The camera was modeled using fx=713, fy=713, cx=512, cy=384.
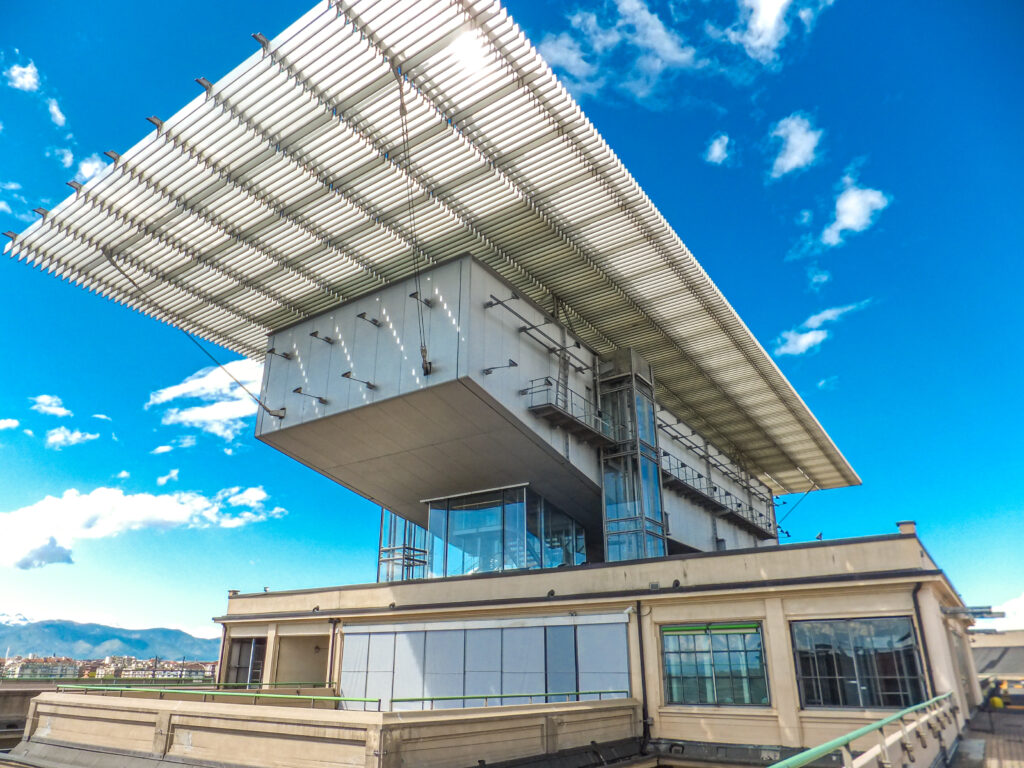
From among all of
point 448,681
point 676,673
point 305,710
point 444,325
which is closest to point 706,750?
point 676,673

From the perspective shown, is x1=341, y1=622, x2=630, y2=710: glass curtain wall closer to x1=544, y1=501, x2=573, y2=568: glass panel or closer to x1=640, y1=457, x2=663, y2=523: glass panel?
x1=544, y1=501, x2=573, y2=568: glass panel

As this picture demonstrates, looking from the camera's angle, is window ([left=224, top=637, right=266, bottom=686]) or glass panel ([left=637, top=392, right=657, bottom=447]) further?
glass panel ([left=637, top=392, right=657, bottom=447])

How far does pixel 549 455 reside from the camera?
27469 millimetres

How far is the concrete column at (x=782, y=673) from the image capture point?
16359 millimetres

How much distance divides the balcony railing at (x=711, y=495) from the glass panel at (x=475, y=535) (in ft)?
29.8

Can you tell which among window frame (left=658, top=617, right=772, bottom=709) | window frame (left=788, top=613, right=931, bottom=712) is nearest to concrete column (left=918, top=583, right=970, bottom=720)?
window frame (left=788, top=613, right=931, bottom=712)

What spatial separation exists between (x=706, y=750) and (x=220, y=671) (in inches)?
813

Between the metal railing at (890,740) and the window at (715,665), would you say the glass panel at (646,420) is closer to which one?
the window at (715,665)

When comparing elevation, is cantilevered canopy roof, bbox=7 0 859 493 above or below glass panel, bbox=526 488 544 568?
above

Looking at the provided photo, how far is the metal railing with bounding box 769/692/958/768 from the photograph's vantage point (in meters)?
5.10

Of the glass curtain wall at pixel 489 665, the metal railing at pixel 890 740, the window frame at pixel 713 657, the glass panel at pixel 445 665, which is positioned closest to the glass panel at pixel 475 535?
the glass curtain wall at pixel 489 665

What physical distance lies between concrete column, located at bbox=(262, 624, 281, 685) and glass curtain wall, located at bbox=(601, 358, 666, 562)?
1371 centimetres

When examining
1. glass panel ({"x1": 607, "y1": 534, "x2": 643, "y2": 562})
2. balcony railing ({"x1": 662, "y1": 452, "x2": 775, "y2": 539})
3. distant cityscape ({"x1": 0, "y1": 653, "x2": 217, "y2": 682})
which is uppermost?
balcony railing ({"x1": 662, "y1": 452, "x2": 775, "y2": 539})

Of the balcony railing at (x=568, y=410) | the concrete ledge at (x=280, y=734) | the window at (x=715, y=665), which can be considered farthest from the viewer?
the balcony railing at (x=568, y=410)
